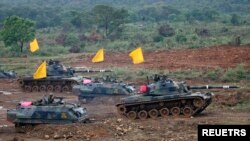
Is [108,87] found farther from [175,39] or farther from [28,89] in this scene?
[175,39]

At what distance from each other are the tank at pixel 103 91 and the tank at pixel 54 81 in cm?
549

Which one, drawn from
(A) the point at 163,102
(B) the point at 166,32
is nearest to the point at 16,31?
(B) the point at 166,32

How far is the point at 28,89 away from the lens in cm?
3881

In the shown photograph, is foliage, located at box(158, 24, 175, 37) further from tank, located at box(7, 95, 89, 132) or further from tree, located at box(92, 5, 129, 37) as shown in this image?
tank, located at box(7, 95, 89, 132)

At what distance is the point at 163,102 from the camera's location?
25625 mm

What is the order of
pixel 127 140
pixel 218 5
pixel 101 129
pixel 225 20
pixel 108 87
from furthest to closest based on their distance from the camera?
pixel 218 5, pixel 225 20, pixel 108 87, pixel 101 129, pixel 127 140

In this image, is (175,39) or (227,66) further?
(175,39)

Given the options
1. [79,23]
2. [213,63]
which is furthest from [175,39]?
[79,23]

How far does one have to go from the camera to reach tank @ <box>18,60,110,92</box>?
37.5 meters

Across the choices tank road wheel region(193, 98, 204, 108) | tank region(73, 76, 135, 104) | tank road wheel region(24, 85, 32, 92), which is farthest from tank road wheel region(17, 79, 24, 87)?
tank road wheel region(193, 98, 204, 108)

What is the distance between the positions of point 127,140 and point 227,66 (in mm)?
23666

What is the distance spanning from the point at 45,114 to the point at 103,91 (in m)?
7.39

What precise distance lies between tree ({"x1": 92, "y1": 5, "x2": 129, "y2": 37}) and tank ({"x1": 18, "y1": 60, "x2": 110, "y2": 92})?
38.1 meters

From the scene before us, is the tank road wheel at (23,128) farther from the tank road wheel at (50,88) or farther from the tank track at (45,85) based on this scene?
the tank road wheel at (50,88)
